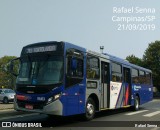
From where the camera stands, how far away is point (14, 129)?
10.8 meters

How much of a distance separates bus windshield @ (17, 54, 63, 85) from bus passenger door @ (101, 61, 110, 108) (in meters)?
3.97

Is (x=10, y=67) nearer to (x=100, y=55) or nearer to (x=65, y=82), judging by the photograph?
(x=65, y=82)

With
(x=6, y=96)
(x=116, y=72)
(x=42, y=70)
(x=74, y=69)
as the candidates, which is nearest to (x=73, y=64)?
(x=74, y=69)

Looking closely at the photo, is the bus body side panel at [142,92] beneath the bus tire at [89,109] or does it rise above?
above

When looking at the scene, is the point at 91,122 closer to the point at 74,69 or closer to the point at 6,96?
the point at 74,69

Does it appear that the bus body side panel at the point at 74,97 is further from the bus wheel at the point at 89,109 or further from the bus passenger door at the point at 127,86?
the bus passenger door at the point at 127,86

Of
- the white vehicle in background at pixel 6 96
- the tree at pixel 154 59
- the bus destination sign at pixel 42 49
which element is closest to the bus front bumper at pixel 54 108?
the bus destination sign at pixel 42 49

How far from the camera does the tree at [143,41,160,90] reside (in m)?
63.2

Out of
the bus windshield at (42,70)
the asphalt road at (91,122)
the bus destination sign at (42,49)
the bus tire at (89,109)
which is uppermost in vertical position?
the bus destination sign at (42,49)

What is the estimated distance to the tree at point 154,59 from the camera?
63219 mm

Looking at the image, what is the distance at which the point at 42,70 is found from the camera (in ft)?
38.9

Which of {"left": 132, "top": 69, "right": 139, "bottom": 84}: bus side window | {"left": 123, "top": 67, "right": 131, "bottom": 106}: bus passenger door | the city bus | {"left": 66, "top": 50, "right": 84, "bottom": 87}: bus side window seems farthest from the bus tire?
{"left": 132, "top": 69, "right": 139, "bottom": 84}: bus side window

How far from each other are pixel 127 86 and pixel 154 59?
157ft

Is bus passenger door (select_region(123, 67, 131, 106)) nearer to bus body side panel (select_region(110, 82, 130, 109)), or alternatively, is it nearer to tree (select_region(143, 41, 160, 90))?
bus body side panel (select_region(110, 82, 130, 109))
